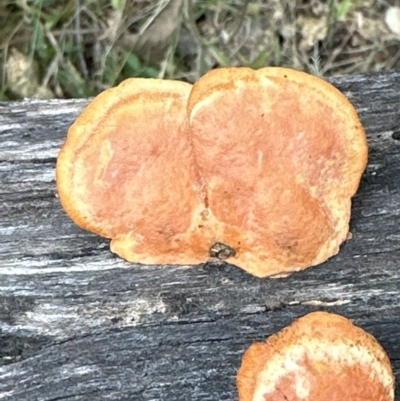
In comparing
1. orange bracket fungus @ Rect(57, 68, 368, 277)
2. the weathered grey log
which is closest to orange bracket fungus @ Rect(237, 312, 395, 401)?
the weathered grey log

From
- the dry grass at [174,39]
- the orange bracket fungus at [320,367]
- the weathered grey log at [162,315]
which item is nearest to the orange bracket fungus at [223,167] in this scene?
the weathered grey log at [162,315]

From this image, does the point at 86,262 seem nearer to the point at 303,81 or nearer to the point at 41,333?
the point at 41,333

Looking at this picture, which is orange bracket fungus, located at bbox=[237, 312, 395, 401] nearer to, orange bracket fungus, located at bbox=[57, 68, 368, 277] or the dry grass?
orange bracket fungus, located at bbox=[57, 68, 368, 277]

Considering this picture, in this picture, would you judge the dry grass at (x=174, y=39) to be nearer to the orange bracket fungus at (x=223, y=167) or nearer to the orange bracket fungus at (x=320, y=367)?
the orange bracket fungus at (x=223, y=167)

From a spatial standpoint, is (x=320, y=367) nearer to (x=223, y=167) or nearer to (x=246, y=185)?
(x=246, y=185)

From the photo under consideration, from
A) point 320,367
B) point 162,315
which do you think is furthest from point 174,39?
point 320,367

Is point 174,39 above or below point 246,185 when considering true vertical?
above
